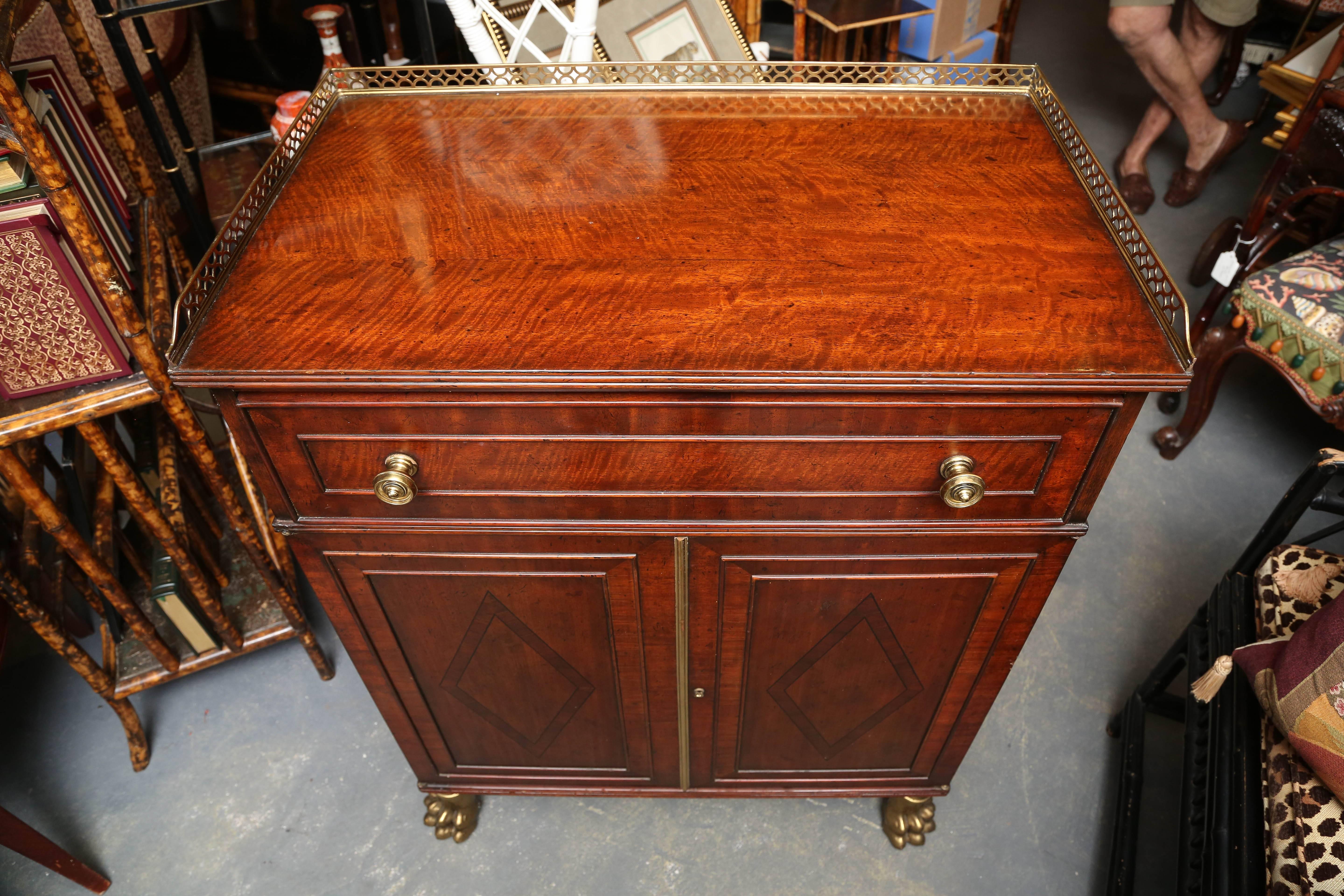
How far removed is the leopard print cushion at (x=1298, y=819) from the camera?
92 cm

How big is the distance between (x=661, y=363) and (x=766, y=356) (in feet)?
0.32

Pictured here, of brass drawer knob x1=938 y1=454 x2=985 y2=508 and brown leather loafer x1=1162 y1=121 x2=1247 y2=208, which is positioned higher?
brass drawer knob x1=938 y1=454 x2=985 y2=508

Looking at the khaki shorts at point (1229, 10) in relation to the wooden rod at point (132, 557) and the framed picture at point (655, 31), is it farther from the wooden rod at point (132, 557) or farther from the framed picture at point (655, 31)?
the wooden rod at point (132, 557)

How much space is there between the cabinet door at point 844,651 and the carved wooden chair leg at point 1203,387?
1232 millimetres

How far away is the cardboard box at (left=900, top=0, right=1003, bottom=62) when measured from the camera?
8.60 feet

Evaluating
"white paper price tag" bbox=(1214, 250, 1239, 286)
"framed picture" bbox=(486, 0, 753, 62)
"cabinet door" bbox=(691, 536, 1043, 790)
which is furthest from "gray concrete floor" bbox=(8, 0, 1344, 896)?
"framed picture" bbox=(486, 0, 753, 62)

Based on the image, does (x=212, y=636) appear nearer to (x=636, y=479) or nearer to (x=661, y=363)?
(x=636, y=479)

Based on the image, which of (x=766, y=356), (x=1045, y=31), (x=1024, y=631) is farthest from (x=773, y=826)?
(x=1045, y=31)

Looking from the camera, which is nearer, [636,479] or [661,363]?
[661,363]

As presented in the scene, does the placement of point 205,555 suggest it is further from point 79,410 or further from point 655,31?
point 655,31

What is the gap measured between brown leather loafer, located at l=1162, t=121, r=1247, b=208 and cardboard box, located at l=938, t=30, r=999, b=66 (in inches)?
30.5

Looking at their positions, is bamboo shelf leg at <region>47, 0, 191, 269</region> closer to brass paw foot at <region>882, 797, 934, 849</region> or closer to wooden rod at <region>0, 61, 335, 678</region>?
wooden rod at <region>0, 61, 335, 678</region>

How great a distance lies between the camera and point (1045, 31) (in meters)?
4.01

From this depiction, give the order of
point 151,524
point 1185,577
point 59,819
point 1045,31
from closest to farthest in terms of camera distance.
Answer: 1. point 151,524
2. point 59,819
3. point 1185,577
4. point 1045,31
